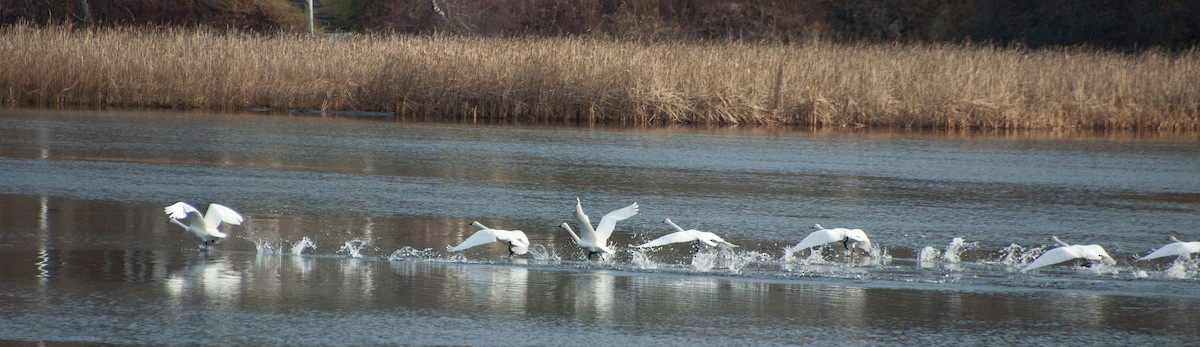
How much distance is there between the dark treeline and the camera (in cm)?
4172

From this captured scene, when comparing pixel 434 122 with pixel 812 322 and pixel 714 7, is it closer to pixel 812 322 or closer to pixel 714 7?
pixel 812 322

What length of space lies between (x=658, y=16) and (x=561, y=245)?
37.6m

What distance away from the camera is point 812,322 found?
6723mm

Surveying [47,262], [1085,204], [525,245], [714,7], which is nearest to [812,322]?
[525,245]

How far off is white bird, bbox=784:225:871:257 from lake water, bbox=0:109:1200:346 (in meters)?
0.13

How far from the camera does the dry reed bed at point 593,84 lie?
73.4 ft

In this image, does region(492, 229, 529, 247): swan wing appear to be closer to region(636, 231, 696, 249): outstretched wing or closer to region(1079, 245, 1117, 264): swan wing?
region(636, 231, 696, 249): outstretched wing

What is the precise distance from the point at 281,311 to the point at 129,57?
17.8 m

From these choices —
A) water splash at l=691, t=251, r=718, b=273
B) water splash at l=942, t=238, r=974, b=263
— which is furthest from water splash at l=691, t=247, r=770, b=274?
water splash at l=942, t=238, r=974, b=263

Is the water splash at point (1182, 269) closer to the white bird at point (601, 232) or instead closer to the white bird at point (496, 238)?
the white bird at point (601, 232)

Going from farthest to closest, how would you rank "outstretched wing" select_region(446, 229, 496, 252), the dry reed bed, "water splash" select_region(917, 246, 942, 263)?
the dry reed bed → "water splash" select_region(917, 246, 942, 263) → "outstretched wing" select_region(446, 229, 496, 252)

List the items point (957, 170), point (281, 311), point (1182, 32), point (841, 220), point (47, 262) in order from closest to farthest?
1. point (281, 311)
2. point (47, 262)
3. point (841, 220)
4. point (957, 170)
5. point (1182, 32)

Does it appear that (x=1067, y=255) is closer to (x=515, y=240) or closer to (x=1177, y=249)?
(x=1177, y=249)

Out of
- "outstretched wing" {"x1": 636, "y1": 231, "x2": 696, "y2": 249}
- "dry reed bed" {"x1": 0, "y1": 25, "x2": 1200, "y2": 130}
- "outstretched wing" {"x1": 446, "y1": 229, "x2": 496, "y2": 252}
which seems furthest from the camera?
"dry reed bed" {"x1": 0, "y1": 25, "x2": 1200, "y2": 130}
